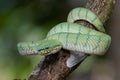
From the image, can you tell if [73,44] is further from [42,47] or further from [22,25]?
[22,25]

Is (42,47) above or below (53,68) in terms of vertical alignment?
above

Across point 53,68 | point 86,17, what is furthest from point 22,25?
point 53,68

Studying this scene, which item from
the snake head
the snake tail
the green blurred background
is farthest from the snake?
the green blurred background

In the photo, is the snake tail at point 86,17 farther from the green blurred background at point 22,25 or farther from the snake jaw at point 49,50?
the green blurred background at point 22,25

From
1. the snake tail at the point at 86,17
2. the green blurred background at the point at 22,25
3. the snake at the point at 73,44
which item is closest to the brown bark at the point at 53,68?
the snake at the point at 73,44

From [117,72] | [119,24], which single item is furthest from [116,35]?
[117,72]

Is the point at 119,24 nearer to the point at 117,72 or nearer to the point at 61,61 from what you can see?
the point at 117,72

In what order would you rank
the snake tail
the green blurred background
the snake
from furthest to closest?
the green blurred background < the snake tail < the snake

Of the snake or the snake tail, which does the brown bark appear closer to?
the snake

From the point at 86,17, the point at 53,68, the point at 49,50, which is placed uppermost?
the point at 86,17

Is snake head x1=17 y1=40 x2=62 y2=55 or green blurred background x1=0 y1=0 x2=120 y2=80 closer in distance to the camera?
snake head x1=17 y1=40 x2=62 y2=55

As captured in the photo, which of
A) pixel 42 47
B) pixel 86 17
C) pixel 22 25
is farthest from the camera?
pixel 22 25
